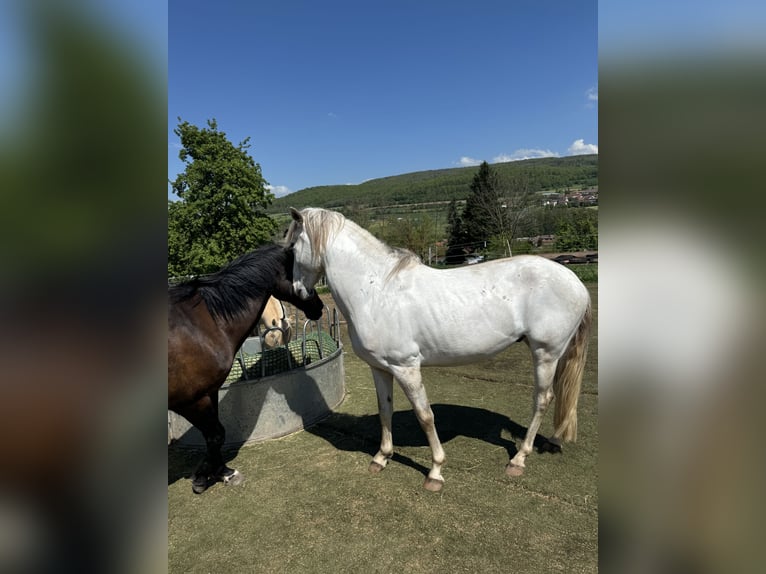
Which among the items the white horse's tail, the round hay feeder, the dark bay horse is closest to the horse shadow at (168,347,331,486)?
the round hay feeder

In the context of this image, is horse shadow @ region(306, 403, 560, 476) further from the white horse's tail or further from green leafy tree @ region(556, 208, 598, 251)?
green leafy tree @ region(556, 208, 598, 251)

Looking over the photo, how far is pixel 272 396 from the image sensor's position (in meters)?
3.81

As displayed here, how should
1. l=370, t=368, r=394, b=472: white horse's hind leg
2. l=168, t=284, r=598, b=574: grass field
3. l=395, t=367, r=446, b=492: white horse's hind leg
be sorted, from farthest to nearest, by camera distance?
l=370, t=368, r=394, b=472: white horse's hind leg < l=395, t=367, r=446, b=492: white horse's hind leg < l=168, t=284, r=598, b=574: grass field

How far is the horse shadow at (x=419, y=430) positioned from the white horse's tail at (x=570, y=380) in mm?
227

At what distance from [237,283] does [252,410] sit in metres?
1.35

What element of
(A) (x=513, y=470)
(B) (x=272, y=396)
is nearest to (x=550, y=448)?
(A) (x=513, y=470)

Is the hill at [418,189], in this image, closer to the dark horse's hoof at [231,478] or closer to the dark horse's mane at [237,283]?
the dark horse's mane at [237,283]

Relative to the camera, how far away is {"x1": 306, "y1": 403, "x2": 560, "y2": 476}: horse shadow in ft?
11.6

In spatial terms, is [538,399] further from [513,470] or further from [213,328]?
[213,328]

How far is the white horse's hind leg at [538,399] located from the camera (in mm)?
3029

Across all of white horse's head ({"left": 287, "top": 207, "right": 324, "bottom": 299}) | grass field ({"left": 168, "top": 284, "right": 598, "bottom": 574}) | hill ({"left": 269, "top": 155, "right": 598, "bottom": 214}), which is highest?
hill ({"left": 269, "top": 155, "right": 598, "bottom": 214})

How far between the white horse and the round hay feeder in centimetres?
122
